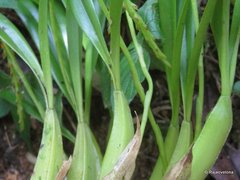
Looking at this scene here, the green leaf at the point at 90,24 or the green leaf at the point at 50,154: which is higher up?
the green leaf at the point at 90,24

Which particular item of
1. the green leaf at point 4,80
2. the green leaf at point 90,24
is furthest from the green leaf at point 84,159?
the green leaf at point 4,80

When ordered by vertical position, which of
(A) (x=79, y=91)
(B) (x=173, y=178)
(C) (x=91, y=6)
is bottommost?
(B) (x=173, y=178)

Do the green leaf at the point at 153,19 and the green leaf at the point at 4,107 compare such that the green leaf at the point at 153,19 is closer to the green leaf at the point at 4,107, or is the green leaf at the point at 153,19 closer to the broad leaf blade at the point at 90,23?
the broad leaf blade at the point at 90,23

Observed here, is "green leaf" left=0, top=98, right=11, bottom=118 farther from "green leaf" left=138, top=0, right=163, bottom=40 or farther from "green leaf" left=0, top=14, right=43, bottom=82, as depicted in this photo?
"green leaf" left=138, top=0, right=163, bottom=40

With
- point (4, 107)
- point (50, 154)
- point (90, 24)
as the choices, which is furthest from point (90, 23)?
point (4, 107)

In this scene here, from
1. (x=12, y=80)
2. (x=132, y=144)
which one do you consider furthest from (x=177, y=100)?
(x=12, y=80)

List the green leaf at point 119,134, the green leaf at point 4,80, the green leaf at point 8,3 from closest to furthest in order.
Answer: the green leaf at point 119,134 < the green leaf at point 8,3 < the green leaf at point 4,80

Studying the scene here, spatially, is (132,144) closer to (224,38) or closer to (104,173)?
(104,173)

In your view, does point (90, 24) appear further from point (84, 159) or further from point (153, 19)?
point (84, 159)

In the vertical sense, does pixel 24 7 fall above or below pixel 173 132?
above

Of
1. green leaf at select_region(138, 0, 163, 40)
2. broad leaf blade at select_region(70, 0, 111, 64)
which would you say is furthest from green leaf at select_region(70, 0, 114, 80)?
green leaf at select_region(138, 0, 163, 40)

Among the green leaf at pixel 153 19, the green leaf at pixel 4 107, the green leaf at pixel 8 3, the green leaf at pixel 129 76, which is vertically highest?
the green leaf at pixel 8 3
